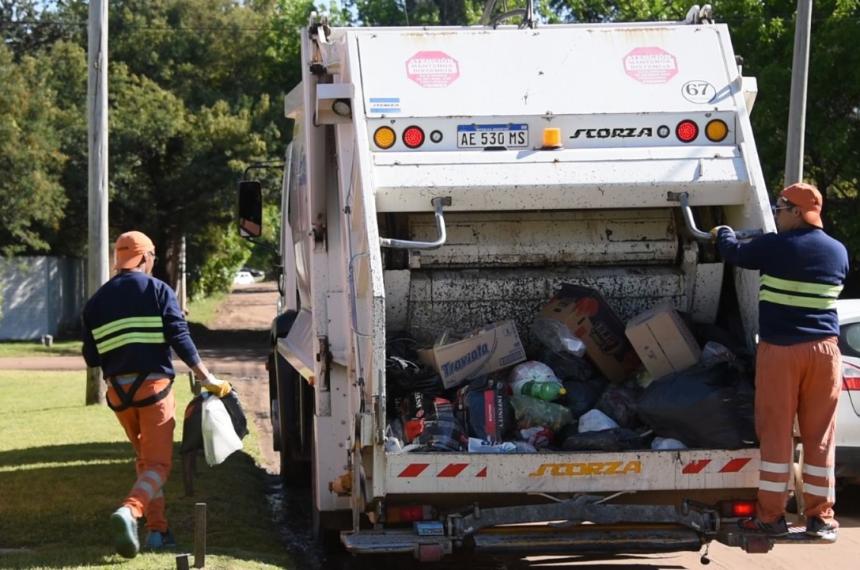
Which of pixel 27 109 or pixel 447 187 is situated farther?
pixel 27 109

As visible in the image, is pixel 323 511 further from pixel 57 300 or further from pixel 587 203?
pixel 57 300

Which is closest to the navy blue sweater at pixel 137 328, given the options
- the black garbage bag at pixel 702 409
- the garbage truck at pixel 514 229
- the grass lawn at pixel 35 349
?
the garbage truck at pixel 514 229

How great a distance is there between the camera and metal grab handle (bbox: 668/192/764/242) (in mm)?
7051

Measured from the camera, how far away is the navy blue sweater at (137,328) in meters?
7.51

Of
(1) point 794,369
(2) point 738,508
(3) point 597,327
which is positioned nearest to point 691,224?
(3) point 597,327

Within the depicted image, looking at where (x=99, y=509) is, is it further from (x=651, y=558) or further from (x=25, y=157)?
(x=25, y=157)

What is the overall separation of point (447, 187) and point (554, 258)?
94cm

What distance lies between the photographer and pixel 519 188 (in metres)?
7.13

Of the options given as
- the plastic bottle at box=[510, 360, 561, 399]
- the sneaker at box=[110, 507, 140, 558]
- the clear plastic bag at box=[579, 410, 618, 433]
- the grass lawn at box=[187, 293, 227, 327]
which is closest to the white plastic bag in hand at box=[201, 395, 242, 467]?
the sneaker at box=[110, 507, 140, 558]

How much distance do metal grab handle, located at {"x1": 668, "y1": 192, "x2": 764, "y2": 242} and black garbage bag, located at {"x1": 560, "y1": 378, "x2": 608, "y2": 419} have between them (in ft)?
3.20

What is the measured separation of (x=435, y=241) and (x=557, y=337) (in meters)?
0.93

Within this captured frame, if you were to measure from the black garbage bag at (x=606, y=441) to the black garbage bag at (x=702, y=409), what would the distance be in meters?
0.11

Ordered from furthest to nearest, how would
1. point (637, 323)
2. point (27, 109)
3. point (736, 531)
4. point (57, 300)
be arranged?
point (57, 300) < point (27, 109) < point (637, 323) < point (736, 531)

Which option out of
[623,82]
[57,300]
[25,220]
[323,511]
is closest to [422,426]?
[323,511]
